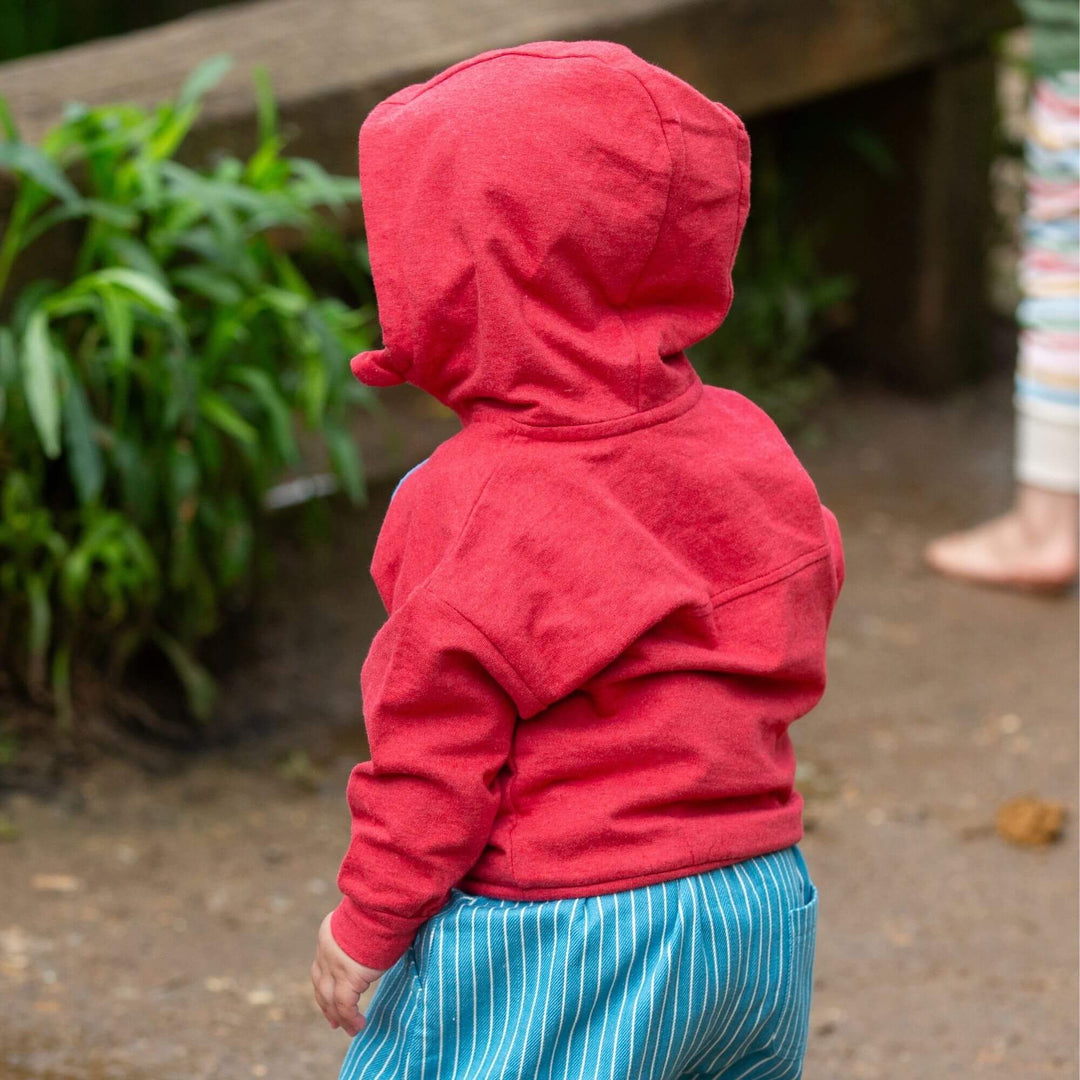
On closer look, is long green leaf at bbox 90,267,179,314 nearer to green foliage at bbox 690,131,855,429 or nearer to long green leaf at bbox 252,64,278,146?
long green leaf at bbox 252,64,278,146

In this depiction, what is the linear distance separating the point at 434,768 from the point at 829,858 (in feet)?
4.88

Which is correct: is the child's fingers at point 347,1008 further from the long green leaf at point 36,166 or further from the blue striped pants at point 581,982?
the long green leaf at point 36,166

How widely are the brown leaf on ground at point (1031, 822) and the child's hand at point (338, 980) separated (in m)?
1.53

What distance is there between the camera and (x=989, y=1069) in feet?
6.76

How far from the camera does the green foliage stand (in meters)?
4.26

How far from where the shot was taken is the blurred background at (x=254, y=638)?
7.20 feet

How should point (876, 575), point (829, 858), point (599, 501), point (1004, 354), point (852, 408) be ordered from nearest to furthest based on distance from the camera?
point (599, 501) < point (829, 858) < point (876, 575) < point (852, 408) < point (1004, 354)

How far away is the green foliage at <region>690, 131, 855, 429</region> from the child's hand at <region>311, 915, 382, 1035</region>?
2976 mm

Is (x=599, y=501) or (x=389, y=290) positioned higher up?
(x=389, y=290)

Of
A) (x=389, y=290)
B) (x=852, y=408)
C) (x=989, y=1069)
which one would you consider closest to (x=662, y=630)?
(x=389, y=290)

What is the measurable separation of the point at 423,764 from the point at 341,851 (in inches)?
54.1

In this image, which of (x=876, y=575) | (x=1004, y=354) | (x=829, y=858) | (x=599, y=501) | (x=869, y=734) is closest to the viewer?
(x=599, y=501)

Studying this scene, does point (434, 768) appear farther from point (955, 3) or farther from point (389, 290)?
point (955, 3)

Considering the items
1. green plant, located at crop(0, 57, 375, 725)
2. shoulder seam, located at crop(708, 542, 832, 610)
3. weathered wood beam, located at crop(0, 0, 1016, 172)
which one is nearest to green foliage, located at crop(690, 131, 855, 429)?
weathered wood beam, located at crop(0, 0, 1016, 172)
